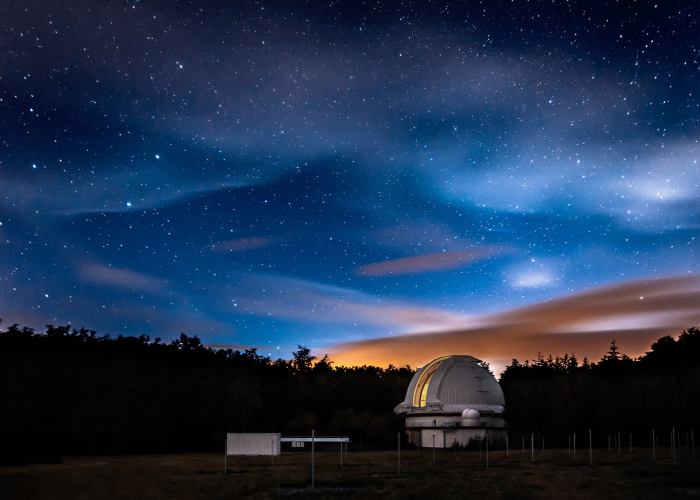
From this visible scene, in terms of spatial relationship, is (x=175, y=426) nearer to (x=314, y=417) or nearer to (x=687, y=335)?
(x=314, y=417)

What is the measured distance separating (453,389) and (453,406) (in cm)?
202

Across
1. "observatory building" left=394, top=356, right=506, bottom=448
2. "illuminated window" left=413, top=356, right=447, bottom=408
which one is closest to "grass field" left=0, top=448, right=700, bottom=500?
"observatory building" left=394, top=356, right=506, bottom=448

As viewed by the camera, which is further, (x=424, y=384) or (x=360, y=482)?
(x=424, y=384)

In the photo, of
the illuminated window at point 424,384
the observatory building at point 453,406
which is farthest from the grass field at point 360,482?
the illuminated window at point 424,384

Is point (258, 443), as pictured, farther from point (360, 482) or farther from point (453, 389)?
point (453, 389)

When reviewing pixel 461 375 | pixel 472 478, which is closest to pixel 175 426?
pixel 461 375

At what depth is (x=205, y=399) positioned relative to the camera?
73875 mm

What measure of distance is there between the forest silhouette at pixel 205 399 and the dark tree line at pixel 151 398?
4.8 inches

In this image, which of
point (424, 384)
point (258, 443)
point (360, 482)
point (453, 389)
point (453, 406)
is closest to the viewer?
point (360, 482)

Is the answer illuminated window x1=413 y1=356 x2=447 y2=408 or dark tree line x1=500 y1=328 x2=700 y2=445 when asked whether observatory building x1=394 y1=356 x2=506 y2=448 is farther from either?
dark tree line x1=500 y1=328 x2=700 y2=445

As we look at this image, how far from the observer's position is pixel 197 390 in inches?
2928

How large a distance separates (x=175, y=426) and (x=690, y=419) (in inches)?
2056

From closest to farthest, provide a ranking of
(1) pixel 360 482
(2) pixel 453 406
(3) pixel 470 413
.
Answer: (1) pixel 360 482 < (3) pixel 470 413 < (2) pixel 453 406

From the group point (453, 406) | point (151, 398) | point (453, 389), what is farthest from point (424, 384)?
point (151, 398)
